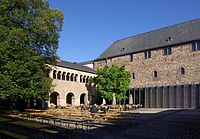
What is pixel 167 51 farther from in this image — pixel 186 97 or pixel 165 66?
pixel 186 97

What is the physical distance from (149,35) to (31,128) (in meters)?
33.5

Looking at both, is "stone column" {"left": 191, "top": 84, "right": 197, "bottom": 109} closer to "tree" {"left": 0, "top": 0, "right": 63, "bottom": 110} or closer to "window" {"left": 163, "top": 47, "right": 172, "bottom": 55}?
→ "window" {"left": 163, "top": 47, "right": 172, "bottom": 55}

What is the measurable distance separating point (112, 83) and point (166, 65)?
25.6ft

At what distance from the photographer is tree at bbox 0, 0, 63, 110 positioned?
2164cm

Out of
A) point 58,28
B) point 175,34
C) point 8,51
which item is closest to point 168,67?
point 175,34

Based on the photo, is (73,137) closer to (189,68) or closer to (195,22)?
(189,68)

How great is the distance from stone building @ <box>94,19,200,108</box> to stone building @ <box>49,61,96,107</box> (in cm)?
658

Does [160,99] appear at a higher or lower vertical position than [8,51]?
lower

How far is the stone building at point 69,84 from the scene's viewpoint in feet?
115

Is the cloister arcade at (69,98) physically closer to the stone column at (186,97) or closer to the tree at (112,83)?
the tree at (112,83)

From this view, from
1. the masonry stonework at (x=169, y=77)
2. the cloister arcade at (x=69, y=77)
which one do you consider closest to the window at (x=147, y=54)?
the masonry stonework at (x=169, y=77)

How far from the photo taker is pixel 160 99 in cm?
3603

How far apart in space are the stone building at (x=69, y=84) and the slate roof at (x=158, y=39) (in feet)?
21.6

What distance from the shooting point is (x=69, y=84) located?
3697cm
